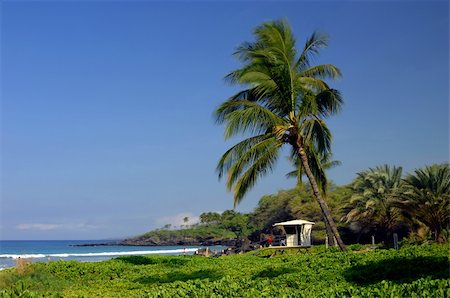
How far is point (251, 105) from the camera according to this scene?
16141mm

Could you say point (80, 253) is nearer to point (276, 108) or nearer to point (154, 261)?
point (154, 261)

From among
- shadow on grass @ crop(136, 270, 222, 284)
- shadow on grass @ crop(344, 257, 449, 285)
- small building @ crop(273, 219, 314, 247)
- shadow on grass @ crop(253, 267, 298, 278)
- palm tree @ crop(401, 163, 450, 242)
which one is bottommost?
shadow on grass @ crop(136, 270, 222, 284)

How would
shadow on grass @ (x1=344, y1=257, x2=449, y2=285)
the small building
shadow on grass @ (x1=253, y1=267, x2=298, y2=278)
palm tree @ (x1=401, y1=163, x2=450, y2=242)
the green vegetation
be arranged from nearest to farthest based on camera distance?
the green vegetation
shadow on grass @ (x1=344, y1=257, x2=449, y2=285)
shadow on grass @ (x1=253, y1=267, x2=298, y2=278)
palm tree @ (x1=401, y1=163, x2=450, y2=242)
the small building

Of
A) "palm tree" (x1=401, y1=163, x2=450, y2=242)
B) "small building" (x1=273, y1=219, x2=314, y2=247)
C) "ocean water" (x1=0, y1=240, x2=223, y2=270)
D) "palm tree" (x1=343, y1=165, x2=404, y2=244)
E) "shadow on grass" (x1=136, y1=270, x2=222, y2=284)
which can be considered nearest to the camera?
"shadow on grass" (x1=136, y1=270, x2=222, y2=284)

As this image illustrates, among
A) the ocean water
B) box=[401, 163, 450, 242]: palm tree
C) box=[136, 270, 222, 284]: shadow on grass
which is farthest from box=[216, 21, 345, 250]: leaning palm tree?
the ocean water

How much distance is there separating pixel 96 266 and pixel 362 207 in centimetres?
1988

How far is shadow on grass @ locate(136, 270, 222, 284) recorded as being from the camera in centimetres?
1376

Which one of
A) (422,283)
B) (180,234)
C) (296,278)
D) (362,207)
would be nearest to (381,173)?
(362,207)

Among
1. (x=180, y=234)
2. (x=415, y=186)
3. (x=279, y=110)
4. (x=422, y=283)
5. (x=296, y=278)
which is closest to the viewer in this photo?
(x=422, y=283)

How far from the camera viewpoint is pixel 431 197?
21.6m

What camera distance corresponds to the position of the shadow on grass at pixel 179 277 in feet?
45.1

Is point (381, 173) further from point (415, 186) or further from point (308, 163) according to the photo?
point (308, 163)

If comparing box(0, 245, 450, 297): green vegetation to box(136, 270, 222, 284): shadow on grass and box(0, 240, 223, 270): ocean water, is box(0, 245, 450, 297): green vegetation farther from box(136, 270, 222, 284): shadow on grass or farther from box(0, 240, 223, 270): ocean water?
box(0, 240, 223, 270): ocean water

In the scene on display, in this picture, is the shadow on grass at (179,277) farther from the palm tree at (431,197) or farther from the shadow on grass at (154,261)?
the palm tree at (431,197)
